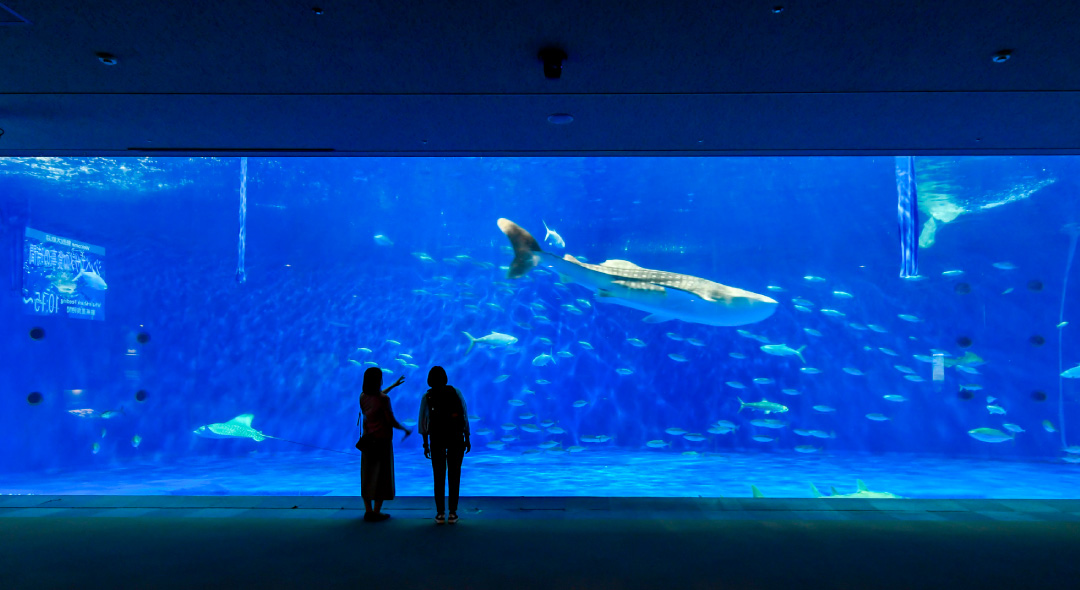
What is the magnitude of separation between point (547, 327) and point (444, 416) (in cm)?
1516

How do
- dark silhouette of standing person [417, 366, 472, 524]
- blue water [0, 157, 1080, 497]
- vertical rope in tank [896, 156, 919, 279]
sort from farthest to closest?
vertical rope in tank [896, 156, 919, 279] → blue water [0, 157, 1080, 497] → dark silhouette of standing person [417, 366, 472, 524]

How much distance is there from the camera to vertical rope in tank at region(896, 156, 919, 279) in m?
16.6

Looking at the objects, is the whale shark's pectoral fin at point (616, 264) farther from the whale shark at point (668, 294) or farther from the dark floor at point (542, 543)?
the dark floor at point (542, 543)

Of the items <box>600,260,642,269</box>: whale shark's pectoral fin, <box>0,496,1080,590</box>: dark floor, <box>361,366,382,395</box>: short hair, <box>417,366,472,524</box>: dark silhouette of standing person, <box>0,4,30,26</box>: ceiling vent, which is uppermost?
<box>0,4,30,26</box>: ceiling vent

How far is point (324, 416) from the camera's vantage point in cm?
1770

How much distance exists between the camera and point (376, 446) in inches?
159

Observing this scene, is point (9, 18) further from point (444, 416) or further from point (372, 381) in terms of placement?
point (444, 416)

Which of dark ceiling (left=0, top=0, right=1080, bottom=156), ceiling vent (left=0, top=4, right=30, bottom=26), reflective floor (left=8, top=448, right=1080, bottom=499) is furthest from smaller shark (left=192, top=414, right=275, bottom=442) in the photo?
ceiling vent (left=0, top=4, right=30, bottom=26)

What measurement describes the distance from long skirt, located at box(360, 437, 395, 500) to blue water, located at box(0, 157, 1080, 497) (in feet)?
19.9

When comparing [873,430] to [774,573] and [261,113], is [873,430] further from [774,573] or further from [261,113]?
[261,113]

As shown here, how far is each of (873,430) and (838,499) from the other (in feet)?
46.8

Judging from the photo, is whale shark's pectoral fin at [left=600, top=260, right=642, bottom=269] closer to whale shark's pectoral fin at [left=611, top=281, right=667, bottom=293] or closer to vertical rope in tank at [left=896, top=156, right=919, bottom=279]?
whale shark's pectoral fin at [left=611, top=281, right=667, bottom=293]

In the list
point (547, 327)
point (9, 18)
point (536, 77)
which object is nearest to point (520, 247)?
point (536, 77)

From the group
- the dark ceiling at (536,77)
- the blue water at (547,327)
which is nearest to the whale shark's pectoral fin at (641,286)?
the blue water at (547,327)
